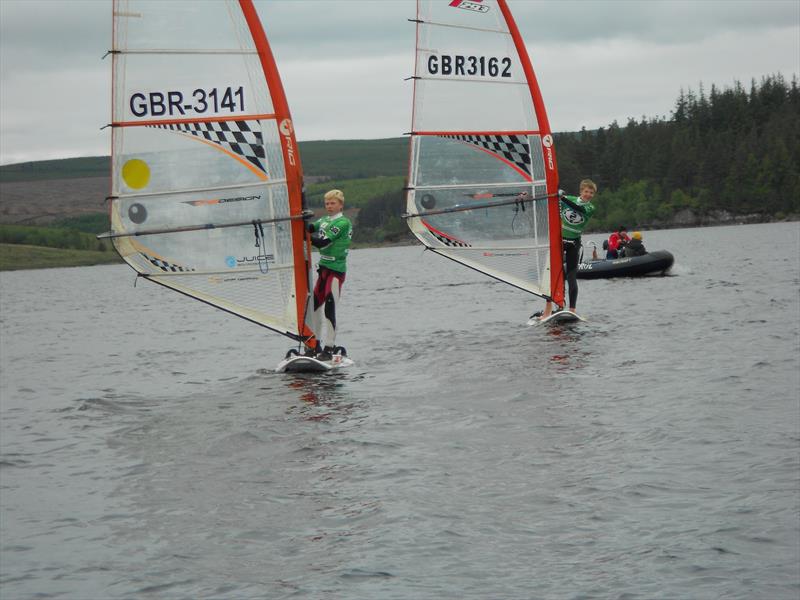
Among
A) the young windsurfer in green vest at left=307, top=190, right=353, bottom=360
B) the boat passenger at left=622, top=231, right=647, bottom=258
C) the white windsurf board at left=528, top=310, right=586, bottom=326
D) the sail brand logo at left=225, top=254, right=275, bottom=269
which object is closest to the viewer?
the sail brand logo at left=225, top=254, right=275, bottom=269

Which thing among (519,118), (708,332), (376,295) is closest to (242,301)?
(519,118)

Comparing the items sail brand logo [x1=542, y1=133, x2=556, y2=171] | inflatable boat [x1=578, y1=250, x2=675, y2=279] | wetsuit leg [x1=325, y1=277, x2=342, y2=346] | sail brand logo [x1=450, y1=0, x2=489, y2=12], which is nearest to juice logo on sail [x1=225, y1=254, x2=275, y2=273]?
wetsuit leg [x1=325, y1=277, x2=342, y2=346]

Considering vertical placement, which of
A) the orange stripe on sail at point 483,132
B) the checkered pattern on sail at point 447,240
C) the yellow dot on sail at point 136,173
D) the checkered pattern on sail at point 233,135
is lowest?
the checkered pattern on sail at point 447,240

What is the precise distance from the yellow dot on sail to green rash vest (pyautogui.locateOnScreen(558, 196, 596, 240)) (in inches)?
309

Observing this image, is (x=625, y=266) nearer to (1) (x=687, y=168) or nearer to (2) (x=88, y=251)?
(1) (x=687, y=168)

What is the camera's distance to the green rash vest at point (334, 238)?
1413cm

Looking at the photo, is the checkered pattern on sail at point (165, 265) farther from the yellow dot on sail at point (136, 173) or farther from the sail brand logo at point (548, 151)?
the sail brand logo at point (548, 151)

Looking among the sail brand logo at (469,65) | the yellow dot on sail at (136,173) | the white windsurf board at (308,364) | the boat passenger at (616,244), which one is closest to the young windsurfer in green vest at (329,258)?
the white windsurf board at (308,364)

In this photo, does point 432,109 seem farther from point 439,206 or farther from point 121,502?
point 121,502

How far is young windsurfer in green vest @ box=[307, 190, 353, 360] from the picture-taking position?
14.1 meters

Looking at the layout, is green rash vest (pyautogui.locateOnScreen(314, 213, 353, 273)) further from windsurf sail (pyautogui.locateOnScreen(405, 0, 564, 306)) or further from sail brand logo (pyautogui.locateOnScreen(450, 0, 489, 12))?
sail brand logo (pyautogui.locateOnScreen(450, 0, 489, 12))

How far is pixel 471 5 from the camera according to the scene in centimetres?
1750

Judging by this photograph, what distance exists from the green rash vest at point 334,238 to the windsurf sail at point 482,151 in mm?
3456

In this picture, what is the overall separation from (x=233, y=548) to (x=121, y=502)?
1649mm
